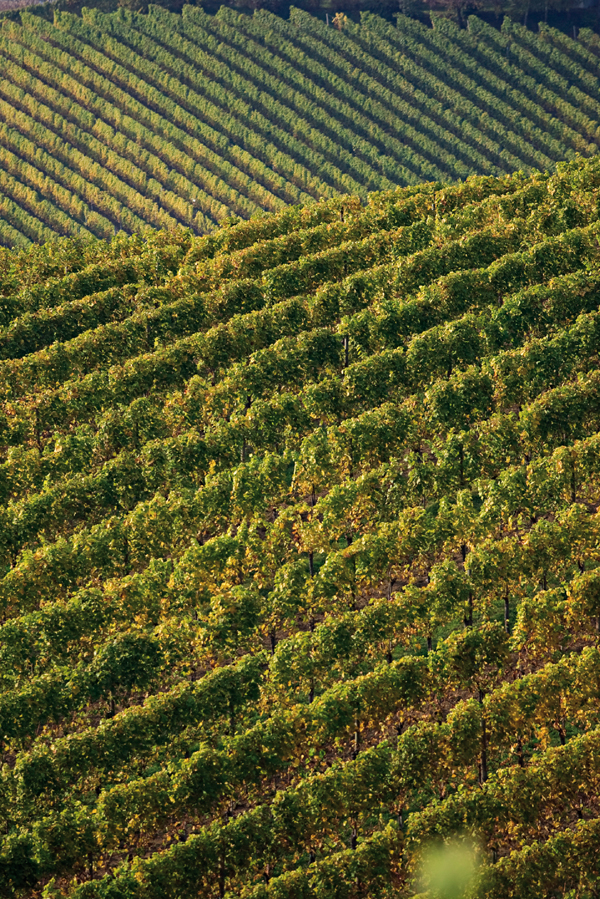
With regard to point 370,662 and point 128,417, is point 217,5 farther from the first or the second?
point 370,662

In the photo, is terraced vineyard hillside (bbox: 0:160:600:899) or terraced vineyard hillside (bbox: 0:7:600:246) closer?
terraced vineyard hillside (bbox: 0:160:600:899)

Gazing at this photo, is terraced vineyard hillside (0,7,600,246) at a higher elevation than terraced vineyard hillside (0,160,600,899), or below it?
higher

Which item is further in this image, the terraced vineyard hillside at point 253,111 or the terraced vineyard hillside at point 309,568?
the terraced vineyard hillside at point 253,111

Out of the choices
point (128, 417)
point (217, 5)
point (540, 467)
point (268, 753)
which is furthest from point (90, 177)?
point (268, 753)

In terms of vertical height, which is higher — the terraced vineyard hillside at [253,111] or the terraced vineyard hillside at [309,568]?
the terraced vineyard hillside at [253,111]
